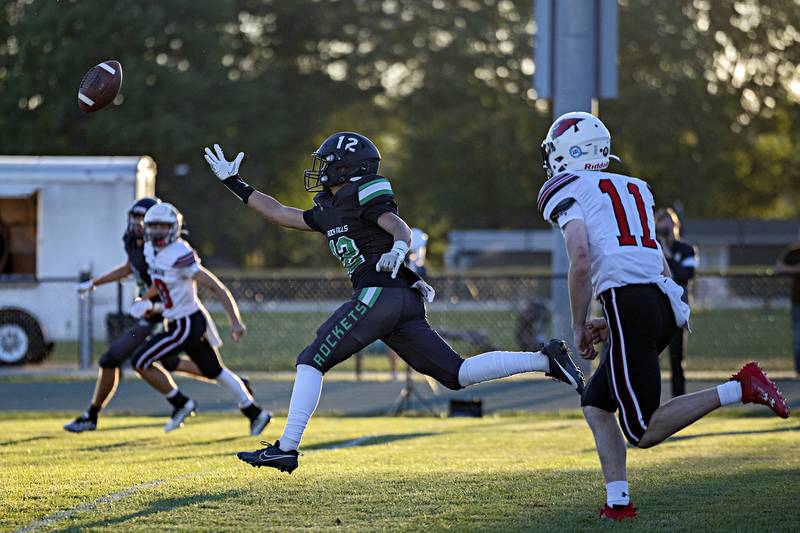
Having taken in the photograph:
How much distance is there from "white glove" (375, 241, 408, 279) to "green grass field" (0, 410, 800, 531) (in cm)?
117

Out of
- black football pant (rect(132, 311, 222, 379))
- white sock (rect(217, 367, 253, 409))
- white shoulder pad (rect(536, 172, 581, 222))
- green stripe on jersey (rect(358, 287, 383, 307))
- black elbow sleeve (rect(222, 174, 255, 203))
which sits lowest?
white sock (rect(217, 367, 253, 409))

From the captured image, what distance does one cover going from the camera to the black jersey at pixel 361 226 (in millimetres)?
6414

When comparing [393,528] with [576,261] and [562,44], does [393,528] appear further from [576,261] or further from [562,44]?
[562,44]

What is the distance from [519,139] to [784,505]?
4134 centimetres

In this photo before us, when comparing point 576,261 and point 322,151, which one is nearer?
point 576,261

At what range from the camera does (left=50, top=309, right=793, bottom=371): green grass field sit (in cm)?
1823

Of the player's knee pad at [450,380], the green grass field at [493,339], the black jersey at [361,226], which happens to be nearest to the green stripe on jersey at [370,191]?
the black jersey at [361,226]

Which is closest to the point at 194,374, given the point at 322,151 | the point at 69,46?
the point at 322,151

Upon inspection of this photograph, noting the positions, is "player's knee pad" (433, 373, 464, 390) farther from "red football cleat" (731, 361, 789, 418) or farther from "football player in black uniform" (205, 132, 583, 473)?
"red football cleat" (731, 361, 789, 418)

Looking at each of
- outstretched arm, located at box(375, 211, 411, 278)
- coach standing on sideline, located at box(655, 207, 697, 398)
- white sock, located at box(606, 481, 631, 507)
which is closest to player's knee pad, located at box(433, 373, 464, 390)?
outstretched arm, located at box(375, 211, 411, 278)

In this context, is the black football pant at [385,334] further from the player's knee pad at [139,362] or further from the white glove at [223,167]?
the player's knee pad at [139,362]

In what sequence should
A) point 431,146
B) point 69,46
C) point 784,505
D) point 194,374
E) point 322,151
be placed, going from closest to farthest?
point 784,505 < point 322,151 < point 194,374 < point 69,46 < point 431,146

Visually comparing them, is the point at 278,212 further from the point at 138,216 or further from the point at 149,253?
the point at 138,216

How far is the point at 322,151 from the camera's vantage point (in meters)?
6.57
